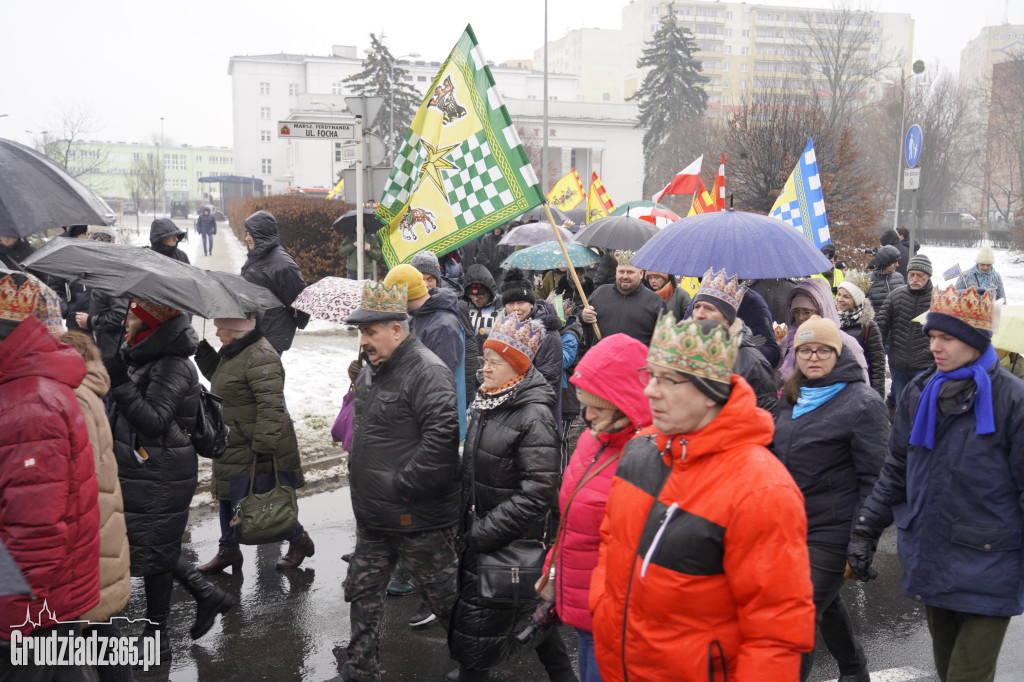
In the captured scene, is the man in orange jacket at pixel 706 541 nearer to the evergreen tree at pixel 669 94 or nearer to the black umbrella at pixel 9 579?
the black umbrella at pixel 9 579

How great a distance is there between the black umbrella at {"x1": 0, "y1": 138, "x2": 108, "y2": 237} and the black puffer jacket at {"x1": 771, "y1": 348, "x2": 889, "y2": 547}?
3516 mm

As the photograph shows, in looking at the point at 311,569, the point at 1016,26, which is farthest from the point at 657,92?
the point at 1016,26

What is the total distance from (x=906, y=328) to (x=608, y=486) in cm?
759

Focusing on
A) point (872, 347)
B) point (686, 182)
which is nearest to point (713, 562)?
point (872, 347)

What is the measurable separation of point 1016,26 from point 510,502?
15584 centimetres

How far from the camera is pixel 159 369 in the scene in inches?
189

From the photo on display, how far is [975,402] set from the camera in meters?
3.62

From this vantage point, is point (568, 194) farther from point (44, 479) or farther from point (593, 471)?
point (44, 479)

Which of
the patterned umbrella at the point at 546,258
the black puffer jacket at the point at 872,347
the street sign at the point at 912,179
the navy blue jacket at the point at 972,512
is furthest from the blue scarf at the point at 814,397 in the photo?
the street sign at the point at 912,179

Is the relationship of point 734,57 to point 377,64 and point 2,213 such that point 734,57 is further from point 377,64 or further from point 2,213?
point 2,213

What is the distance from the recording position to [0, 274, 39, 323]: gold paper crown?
3.44 m

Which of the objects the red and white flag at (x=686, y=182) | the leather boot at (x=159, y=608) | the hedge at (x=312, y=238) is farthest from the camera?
the hedge at (x=312, y=238)

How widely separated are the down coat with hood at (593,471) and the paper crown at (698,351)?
0.84 meters

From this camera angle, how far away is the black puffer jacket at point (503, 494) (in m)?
3.89
